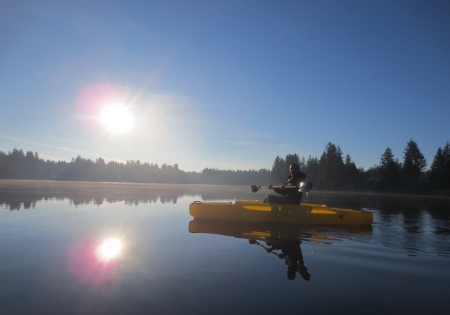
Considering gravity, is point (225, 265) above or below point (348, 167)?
below


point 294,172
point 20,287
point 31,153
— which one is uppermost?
point 31,153

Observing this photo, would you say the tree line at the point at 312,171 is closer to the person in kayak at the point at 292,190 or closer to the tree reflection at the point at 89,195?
the tree reflection at the point at 89,195

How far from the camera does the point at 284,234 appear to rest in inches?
364

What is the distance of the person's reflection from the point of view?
5.41 m

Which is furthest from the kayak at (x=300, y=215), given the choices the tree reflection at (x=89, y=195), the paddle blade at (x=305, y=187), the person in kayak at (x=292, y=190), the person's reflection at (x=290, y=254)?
the tree reflection at (x=89, y=195)

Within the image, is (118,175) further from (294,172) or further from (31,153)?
(294,172)

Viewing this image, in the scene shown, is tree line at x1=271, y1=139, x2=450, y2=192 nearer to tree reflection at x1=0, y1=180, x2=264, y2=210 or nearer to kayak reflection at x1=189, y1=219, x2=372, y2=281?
tree reflection at x1=0, y1=180, x2=264, y2=210

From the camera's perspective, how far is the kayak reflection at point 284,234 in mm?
6316

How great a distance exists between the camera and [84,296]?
4.20 meters

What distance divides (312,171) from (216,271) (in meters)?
93.4

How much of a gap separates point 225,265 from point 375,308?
8.94 feet

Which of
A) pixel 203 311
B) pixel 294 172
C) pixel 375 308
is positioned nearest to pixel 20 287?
pixel 203 311

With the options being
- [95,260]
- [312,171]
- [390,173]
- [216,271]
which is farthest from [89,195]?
[312,171]

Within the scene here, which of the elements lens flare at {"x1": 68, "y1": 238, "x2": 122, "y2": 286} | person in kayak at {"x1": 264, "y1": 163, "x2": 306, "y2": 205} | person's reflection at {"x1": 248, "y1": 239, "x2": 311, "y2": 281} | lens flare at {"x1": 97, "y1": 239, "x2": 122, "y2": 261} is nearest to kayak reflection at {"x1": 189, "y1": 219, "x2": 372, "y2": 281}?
person's reflection at {"x1": 248, "y1": 239, "x2": 311, "y2": 281}
